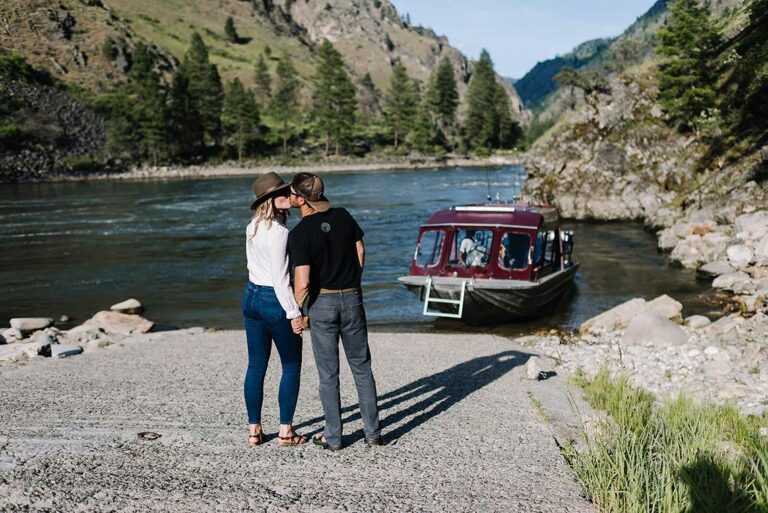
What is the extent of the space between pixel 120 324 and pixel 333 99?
109 meters

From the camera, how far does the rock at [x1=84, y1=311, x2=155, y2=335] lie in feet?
53.3

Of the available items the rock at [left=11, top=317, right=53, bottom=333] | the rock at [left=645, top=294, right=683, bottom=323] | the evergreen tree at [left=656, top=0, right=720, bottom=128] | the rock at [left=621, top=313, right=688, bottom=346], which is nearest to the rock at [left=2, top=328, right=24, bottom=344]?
the rock at [left=11, top=317, right=53, bottom=333]

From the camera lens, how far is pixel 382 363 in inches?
452

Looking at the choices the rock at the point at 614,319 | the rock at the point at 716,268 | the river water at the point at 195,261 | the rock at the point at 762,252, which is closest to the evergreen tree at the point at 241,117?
the river water at the point at 195,261

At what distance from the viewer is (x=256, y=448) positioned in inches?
261

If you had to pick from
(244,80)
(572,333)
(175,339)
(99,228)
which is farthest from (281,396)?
(244,80)

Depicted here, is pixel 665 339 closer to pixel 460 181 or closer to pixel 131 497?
pixel 131 497

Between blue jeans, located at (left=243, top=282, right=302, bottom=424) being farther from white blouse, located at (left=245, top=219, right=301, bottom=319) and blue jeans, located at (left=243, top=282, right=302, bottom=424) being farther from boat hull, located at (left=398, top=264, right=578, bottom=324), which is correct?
boat hull, located at (left=398, top=264, right=578, bottom=324)

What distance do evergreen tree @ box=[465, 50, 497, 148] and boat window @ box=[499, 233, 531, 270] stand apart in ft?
353

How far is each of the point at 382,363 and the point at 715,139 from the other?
109ft

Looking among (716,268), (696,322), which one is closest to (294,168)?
(716,268)

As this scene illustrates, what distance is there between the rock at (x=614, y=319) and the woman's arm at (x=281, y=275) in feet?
38.6

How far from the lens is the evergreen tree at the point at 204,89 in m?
109

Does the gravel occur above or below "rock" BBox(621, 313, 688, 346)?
above
